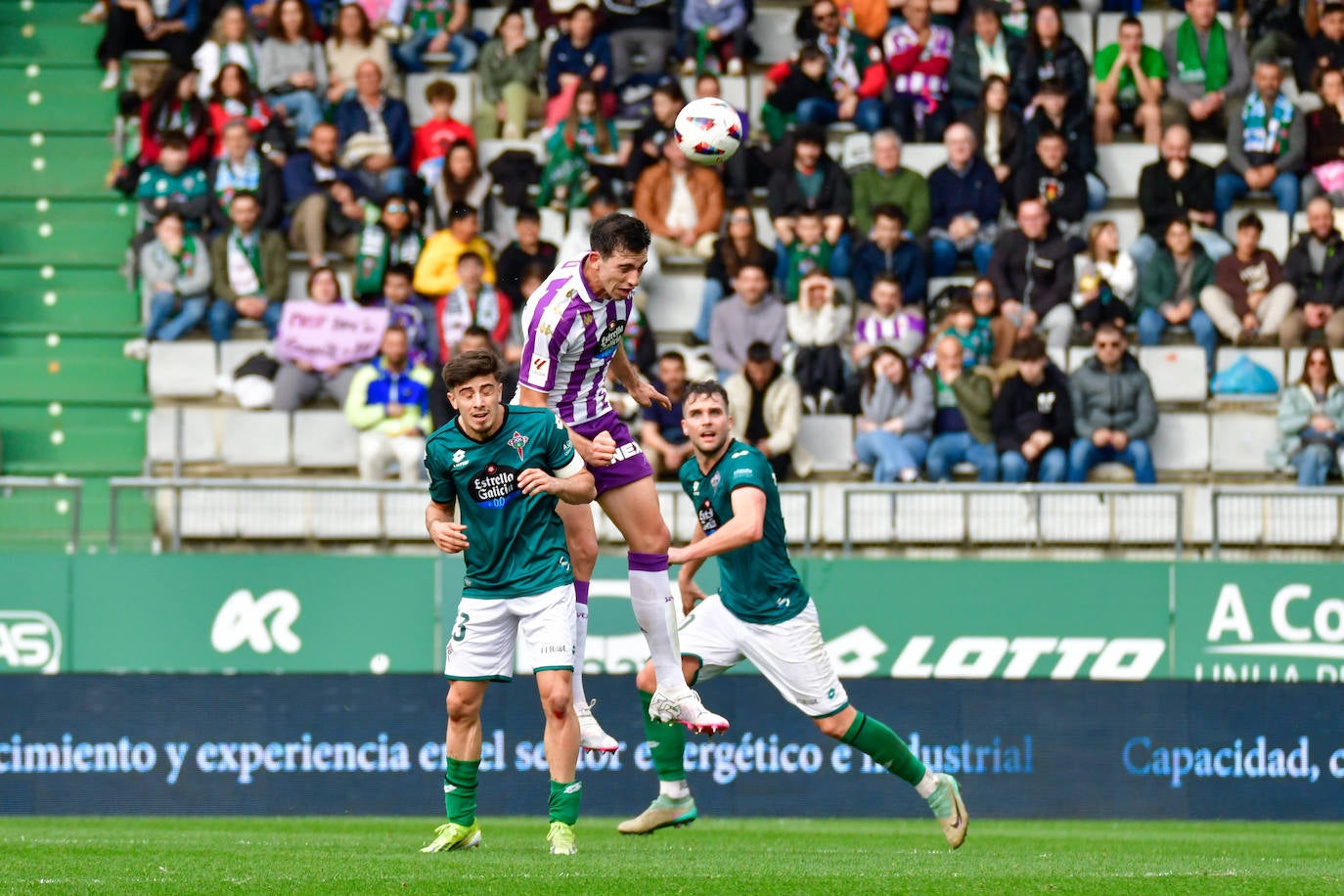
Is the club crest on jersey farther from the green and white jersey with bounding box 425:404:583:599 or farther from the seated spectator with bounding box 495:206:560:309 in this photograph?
the seated spectator with bounding box 495:206:560:309

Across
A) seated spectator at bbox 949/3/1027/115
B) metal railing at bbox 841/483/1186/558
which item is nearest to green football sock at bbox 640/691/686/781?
metal railing at bbox 841/483/1186/558

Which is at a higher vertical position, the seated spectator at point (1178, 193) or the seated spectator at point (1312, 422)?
the seated spectator at point (1178, 193)

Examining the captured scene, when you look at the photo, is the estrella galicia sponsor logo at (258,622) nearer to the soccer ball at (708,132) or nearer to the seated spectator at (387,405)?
the seated spectator at (387,405)

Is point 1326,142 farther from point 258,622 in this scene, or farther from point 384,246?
point 258,622

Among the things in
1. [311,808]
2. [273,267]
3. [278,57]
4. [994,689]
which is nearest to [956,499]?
[994,689]

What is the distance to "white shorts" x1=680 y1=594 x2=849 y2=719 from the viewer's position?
37.4 feet

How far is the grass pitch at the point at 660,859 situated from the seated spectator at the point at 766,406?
150 inches

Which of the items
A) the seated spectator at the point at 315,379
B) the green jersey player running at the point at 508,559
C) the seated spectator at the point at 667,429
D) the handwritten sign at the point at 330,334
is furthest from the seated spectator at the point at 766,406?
the green jersey player running at the point at 508,559

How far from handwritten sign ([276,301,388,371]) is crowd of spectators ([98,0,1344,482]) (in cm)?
14

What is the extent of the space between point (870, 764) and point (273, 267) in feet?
24.9

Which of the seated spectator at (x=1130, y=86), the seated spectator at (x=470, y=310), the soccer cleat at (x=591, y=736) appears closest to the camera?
the soccer cleat at (x=591, y=736)

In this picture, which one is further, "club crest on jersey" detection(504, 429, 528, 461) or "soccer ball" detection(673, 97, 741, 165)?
"soccer ball" detection(673, 97, 741, 165)

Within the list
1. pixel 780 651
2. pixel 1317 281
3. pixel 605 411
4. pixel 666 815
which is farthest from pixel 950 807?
pixel 1317 281

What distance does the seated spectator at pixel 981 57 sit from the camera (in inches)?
Answer: 792
